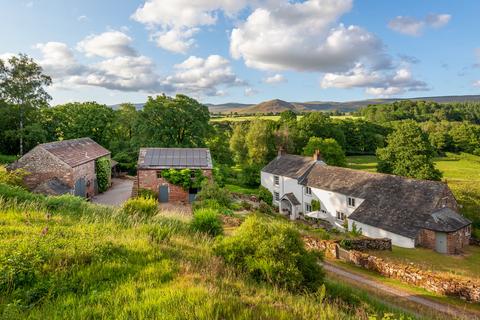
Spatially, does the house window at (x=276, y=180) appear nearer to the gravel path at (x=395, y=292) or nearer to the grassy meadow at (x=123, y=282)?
the gravel path at (x=395, y=292)

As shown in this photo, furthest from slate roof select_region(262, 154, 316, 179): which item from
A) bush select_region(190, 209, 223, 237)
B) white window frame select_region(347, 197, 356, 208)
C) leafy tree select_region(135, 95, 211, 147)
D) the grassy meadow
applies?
the grassy meadow

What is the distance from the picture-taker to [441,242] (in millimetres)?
24672

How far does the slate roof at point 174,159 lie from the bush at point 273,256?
21.9 meters

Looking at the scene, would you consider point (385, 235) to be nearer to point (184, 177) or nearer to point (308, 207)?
point (308, 207)

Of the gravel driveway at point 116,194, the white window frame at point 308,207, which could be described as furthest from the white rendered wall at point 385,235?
the gravel driveway at point 116,194

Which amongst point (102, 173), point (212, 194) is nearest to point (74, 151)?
point (102, 173)

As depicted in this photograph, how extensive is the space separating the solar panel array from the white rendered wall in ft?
53.5

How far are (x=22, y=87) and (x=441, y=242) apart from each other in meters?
49.3

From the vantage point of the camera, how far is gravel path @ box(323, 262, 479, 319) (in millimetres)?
12159

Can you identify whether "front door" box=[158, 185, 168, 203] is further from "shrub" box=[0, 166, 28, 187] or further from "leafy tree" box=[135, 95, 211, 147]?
"leafy tree" box=[135, 95, 211, 147]

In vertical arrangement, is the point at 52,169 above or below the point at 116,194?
above

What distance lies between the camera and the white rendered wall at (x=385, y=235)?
24.9m

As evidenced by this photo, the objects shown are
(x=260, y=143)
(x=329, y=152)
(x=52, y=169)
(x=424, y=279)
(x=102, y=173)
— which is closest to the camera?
(x=424, y=279)

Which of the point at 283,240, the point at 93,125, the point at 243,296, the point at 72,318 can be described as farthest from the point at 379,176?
the point at 93,125
